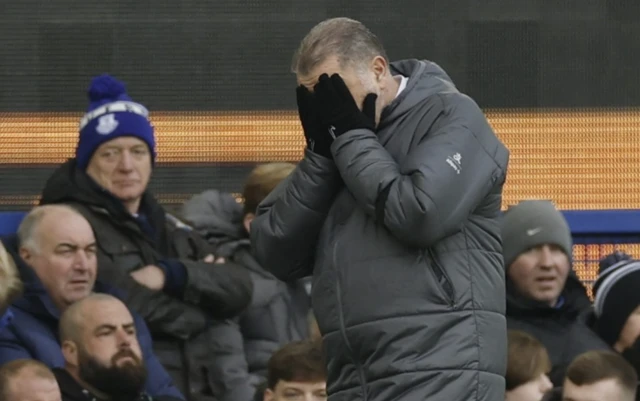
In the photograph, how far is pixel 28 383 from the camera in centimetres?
538

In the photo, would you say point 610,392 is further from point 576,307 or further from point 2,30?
point 2,30

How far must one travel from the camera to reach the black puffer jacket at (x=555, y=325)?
6527 millimetres

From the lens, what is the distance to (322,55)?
4430 mm

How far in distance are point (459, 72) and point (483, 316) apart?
108 inches

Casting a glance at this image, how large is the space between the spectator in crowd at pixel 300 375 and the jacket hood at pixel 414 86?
4.78 feet

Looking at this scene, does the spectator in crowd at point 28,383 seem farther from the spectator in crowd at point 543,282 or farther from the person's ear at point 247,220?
the spectator in crowd at point 543,282

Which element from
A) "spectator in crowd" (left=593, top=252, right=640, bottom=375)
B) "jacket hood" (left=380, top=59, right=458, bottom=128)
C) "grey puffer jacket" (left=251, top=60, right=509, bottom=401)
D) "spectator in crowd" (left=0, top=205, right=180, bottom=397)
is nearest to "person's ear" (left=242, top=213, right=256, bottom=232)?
"spectator in crowd" (left=0, top=205, right=180, bottom=397)

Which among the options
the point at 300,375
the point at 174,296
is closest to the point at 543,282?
the point at 300,375

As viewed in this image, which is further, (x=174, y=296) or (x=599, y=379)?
(x=174, y=296)

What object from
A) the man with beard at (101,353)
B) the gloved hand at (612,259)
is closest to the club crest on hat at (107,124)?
the man with beard at (101,353)

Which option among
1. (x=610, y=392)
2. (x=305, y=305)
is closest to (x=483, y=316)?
(x=610, y=392)

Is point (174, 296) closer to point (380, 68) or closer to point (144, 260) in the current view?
point (144, 260)

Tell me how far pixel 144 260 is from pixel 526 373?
130 centimetres

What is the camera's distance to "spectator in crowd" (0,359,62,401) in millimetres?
5363
